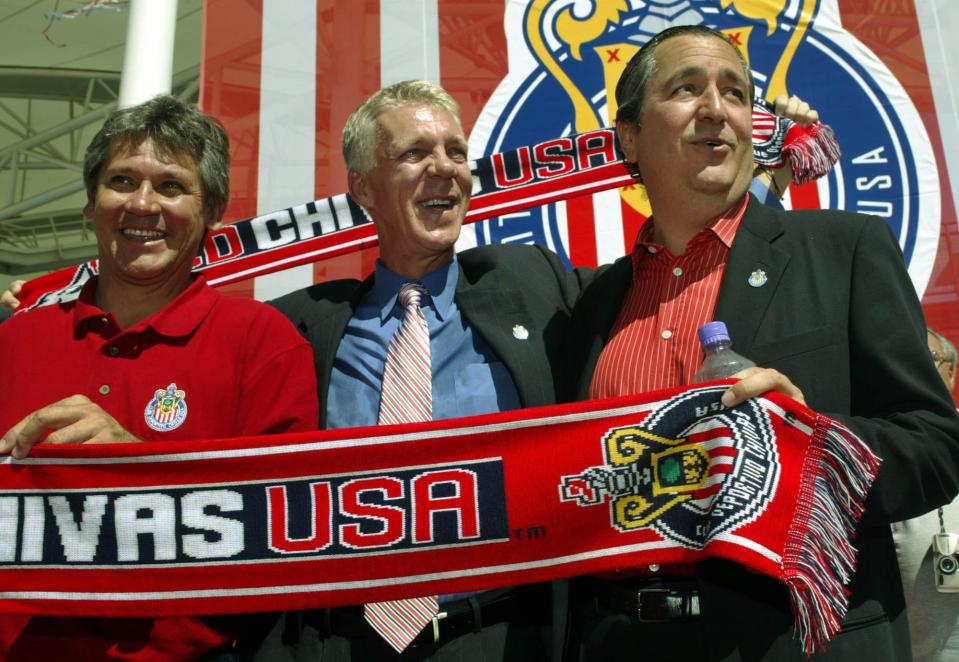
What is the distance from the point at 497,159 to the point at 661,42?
3.22ft

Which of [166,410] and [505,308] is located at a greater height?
[505,308]

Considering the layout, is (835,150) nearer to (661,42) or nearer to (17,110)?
(661,42)

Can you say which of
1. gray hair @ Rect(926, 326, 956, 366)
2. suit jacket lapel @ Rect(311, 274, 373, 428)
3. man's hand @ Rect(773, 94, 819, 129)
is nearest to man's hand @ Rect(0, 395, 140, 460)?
suit jacket lapel @ Rect(311, 274, 373, 428)

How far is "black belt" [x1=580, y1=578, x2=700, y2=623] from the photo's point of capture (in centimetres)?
152

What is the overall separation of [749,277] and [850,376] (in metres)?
0.26

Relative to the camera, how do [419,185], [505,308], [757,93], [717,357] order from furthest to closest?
[757,93]
[419,185]
[505,308]
[717,357]

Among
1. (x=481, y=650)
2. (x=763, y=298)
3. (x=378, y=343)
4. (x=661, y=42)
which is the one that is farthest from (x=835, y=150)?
(x=481, y=650)

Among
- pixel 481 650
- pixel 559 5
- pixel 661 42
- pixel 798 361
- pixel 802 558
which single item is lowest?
pixel 481 650

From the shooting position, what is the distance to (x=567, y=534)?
1572mm

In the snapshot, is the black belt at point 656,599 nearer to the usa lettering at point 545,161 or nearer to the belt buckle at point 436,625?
the belt buckle at point 436,625

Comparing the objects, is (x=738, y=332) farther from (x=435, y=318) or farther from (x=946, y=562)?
(x=946, y=562)

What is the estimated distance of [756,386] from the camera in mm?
1405

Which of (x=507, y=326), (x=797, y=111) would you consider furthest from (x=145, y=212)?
(x=797, y=111)

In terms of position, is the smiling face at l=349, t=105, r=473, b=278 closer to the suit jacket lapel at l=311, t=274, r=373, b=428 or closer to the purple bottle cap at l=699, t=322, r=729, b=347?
the suit jacket lapel at l=311, t=274, r=373, b=428
